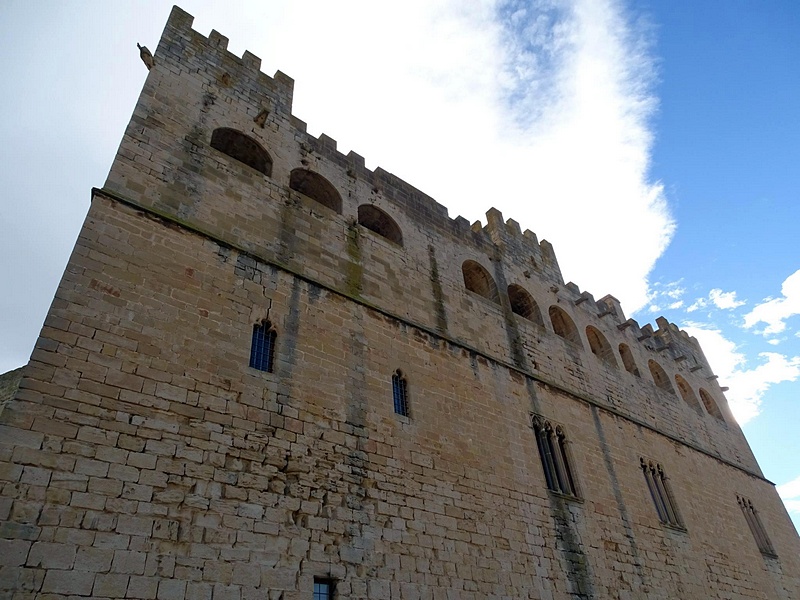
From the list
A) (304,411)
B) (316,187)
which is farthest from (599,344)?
(304,411)

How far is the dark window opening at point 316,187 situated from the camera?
11138 millimetres

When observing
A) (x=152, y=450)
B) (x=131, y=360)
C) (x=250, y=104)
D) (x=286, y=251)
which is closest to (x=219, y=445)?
(x=152, y=450)

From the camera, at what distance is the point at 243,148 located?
10648 millimetres

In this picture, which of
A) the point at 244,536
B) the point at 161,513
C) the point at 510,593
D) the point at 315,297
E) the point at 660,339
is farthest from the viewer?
the point at 660,339

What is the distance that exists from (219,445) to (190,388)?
0.80 meters

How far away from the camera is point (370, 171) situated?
12.5m

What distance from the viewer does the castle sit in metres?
5.57

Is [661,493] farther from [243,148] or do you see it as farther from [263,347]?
[243,148]

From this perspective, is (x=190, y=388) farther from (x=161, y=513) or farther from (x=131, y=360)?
(x=161, y=513)

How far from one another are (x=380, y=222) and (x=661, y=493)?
9.32 m

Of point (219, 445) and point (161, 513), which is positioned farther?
point (219, 445)

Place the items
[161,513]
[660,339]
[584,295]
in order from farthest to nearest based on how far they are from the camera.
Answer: [660,339] < [584,295] < [161,513]

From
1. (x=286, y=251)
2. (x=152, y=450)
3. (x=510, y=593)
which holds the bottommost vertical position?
(x=510, y=593)

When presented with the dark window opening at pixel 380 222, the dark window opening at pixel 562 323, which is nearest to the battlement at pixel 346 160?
the dark window opening at pixel 380 222
